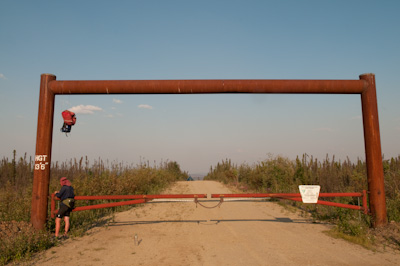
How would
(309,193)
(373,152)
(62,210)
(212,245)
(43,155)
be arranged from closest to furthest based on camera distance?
(212,245), (62,210), (43,155), (309,193), (373,152)

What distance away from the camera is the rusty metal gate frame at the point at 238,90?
7.92 m

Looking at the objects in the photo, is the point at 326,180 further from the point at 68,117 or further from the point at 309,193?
the point at 68,117

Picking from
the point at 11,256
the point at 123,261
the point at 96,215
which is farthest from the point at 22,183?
the point at 123,261

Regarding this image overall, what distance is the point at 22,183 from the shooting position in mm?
20703

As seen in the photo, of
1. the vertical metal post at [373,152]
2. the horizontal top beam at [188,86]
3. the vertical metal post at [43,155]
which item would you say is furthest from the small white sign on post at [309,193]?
the vertical metal post at [43,155]

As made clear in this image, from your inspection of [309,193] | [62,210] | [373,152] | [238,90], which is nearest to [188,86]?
[238,90]

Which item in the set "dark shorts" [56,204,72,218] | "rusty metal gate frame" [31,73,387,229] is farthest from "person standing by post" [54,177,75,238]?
"rusty metal gate frame" [31,73,387,229]

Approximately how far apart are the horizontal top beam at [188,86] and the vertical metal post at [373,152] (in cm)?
30

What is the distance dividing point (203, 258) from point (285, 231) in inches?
131

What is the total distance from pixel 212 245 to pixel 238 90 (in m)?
4.21

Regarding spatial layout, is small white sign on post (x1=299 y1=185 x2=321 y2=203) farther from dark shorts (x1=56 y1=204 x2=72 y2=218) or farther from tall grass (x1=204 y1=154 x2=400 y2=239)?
dark shorts (x1=56 y1=204 x2=72 y2=218)

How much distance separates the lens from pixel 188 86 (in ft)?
26.8

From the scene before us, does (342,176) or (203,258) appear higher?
(342,176)

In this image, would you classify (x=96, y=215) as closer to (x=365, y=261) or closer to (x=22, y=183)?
(x=365, y=261)
